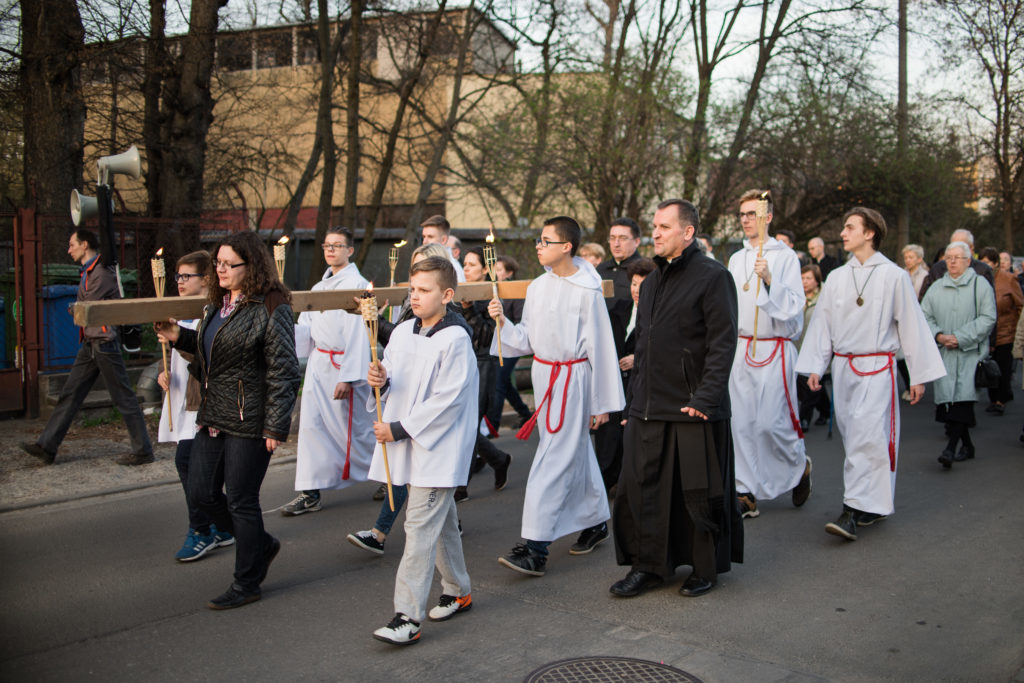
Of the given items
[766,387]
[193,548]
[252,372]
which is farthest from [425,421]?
[766,387]

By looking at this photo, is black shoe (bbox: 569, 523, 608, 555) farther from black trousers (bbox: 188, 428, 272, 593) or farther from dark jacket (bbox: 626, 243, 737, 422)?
black trousers (bbox: 188, 428, 272, 593)

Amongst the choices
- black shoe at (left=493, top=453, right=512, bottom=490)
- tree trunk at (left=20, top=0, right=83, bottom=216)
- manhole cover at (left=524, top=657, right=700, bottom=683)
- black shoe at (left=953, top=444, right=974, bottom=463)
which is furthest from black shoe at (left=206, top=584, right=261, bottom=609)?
tree trunk at (left=20, top=0, right=83, bottom=216)

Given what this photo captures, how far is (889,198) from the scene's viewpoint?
2105 centimetres

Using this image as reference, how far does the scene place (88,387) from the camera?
8297mm

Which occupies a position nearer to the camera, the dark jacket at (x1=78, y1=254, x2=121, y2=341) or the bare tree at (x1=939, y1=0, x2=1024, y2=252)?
the dark jacket at (x1=78, y1=254, x2=121, y2=341)

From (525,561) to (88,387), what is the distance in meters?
4.83

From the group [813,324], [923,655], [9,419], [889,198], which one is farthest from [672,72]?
[923,655]

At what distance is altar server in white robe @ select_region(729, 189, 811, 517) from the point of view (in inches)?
260

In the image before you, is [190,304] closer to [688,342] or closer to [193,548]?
[193,548]

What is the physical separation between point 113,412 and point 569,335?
6.44 metres

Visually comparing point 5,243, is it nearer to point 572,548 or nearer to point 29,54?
point 29,54

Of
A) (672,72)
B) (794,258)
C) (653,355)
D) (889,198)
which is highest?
(672,72)

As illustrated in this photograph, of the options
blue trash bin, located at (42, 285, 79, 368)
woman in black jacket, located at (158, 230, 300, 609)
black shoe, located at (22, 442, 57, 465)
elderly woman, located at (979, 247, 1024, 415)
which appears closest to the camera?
woman in black jacket, located at (158, 230, 300, 609)

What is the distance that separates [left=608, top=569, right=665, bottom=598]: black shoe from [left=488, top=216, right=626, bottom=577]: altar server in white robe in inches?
21.6
